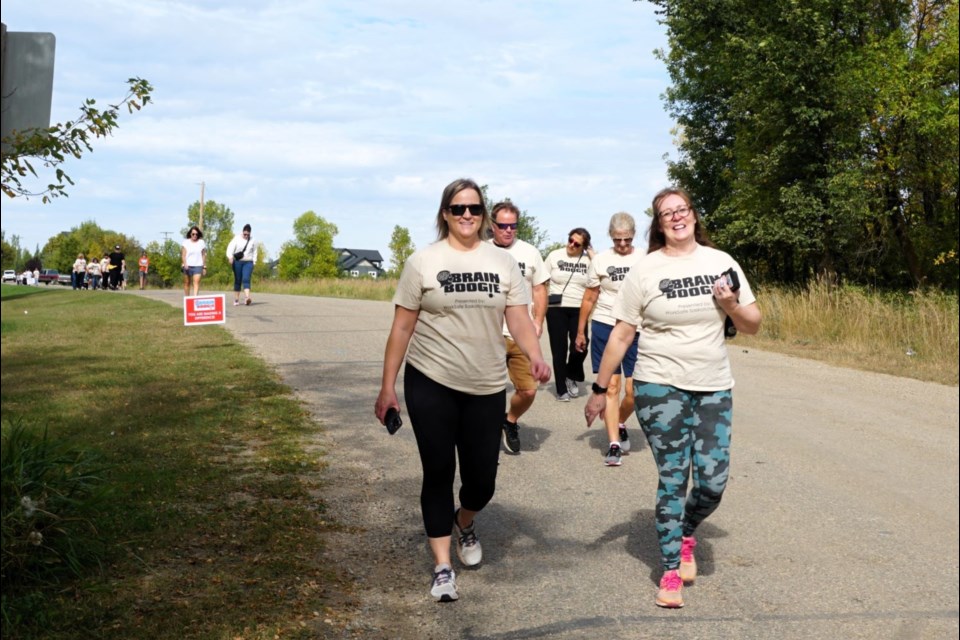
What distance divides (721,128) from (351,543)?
33.0 meters

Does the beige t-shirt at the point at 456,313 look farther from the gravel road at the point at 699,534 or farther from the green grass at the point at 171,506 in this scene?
the green grass at the point at 171,506

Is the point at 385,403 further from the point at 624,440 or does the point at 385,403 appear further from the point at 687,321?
the point at 624,440

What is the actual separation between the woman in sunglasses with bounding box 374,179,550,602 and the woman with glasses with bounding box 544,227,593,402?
4910 millimetres

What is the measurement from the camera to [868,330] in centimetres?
1471

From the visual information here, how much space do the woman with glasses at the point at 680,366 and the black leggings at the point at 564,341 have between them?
498 cm

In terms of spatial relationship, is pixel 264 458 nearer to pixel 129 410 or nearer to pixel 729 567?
pixel 129 410

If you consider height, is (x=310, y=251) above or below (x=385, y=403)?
above

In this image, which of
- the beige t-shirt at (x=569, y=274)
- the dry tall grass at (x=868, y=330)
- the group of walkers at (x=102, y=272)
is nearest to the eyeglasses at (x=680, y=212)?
the dry tall grass at (x=868, y=330)

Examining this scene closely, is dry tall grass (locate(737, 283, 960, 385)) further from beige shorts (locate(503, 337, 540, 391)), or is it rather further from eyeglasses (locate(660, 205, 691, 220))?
beige shorts (locate(503, 337, 540, 391))

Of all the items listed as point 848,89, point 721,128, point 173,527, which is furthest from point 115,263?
point 173,527

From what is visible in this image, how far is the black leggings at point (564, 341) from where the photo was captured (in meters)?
10.6

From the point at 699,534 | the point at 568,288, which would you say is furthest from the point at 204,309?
the point at 699,534

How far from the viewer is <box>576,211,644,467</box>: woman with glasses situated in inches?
328

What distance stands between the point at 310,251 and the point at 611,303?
107614 millimetres
